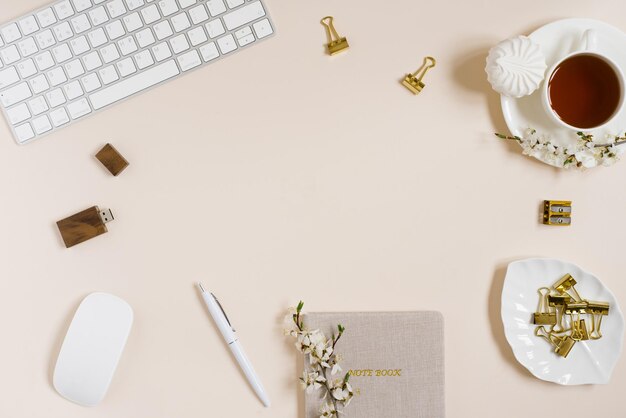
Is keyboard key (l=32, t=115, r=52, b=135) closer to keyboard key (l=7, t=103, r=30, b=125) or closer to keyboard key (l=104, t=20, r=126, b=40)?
keyboard key (l=7, t=103, r=30, b=125)

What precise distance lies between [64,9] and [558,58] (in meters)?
0.74

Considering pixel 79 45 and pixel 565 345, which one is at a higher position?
pixel 79 45

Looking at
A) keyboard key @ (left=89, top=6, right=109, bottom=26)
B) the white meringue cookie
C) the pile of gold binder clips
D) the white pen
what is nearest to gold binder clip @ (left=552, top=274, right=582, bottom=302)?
the pile of gold binder clips

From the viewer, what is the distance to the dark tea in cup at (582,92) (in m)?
0.77

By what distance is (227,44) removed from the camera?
0.81 metres

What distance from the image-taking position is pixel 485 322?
845 millimetres

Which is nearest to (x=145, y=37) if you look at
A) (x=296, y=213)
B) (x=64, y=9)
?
(x=64, y=9)

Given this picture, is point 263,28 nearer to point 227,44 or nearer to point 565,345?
point 227,44

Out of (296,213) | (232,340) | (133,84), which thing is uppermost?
(133,84)

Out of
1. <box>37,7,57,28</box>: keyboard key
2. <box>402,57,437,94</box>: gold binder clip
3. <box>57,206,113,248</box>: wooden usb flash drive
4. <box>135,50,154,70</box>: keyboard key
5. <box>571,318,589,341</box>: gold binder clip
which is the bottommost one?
<box>571,318,589,341</box>: gold binder clip

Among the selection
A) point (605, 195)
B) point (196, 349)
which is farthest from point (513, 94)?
point (196, 349)

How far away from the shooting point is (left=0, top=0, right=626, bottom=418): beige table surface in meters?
0.82

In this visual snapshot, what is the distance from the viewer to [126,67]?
0.81m

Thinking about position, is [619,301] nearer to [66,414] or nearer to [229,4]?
[229,4]
